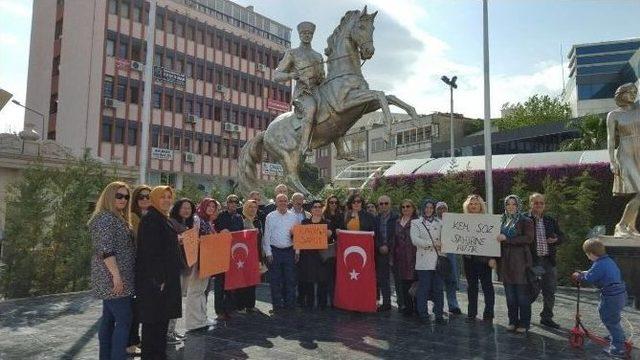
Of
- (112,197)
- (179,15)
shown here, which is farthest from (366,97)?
(179,15)

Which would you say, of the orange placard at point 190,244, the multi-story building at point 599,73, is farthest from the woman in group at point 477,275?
the multi-story building at point 599,73

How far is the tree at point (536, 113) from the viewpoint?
53.7 metres

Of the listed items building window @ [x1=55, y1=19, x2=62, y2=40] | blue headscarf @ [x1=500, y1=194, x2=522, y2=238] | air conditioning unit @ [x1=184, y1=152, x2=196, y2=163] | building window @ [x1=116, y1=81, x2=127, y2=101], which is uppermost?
building window @ [x1=55, y1=19, x2=62, y2=40]

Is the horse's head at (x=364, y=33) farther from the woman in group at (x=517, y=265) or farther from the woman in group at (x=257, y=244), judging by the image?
the woman in group at (x=517, y=265)

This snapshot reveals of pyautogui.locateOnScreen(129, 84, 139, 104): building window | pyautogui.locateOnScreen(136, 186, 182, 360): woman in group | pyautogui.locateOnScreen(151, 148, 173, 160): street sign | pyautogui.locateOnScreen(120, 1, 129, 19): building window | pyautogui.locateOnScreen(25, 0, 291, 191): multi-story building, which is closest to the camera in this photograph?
pyautogui.locateOnScreen(136, 186, 182, 360): woman in group

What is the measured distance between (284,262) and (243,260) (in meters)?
0.69

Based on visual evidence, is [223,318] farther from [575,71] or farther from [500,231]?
[575,71]

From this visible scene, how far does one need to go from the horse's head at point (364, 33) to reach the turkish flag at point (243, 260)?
4.78 m

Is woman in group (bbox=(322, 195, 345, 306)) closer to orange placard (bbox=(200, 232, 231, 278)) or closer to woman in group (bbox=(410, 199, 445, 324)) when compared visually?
woman in group (bbox=(410, 199, 445, 324))

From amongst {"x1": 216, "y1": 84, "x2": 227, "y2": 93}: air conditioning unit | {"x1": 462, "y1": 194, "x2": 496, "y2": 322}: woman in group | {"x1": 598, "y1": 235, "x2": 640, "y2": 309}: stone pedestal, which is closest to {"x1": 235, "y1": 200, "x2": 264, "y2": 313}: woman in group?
{"x1": 462, "y1": 194, "x2": 496, "y2": 322}: woman in group

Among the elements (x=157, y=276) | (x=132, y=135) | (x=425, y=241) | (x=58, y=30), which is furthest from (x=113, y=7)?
(x=157, y=276)

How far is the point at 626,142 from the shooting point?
32.0 feet

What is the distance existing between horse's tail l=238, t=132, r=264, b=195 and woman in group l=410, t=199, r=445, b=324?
18.5 ft

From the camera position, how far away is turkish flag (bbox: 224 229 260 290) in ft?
26.8
